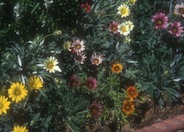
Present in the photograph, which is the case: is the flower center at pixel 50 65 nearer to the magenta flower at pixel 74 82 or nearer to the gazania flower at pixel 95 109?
the magenta flower at pixel 74 82

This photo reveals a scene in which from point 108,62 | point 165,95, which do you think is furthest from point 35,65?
point 165,95

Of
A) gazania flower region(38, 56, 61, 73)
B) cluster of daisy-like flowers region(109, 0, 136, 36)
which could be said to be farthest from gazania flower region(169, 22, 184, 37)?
gazania flower region(38, 56, 61, 73)

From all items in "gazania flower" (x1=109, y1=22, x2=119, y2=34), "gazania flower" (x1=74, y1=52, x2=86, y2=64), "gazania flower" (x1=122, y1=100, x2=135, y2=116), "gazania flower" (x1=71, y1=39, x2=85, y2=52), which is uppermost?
"gazania flower" (x1=109, y1=22, x2=119, y2=34)

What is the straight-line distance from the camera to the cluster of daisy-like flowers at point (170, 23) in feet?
12.8

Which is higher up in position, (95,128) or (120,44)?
(120,44)

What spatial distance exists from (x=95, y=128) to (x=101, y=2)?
5.91ft

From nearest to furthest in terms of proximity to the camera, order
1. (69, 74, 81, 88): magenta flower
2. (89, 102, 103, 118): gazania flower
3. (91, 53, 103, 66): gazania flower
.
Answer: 1. (89, 102, 103, 118): gazania flower
2. (69, 74, 81, 88): magenta flower
3. (91, 53, 103, 66): gazania flower

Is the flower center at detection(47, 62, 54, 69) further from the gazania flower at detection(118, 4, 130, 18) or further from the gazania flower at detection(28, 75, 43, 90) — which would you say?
the gazania flower at detection(118, 4, 130, 18)

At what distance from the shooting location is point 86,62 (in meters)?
4.11

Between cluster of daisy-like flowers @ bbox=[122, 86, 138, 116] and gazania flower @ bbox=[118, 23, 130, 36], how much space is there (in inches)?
27.7

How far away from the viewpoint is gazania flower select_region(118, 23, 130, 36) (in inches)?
161

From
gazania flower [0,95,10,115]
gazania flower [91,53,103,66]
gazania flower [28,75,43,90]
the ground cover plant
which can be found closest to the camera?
gazania flower [0,95,10,115]

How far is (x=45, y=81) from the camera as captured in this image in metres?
3.72

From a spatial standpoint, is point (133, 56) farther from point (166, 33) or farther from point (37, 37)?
point (37, 37)
